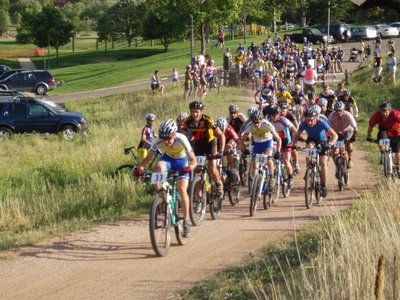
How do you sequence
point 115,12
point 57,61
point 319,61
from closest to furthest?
point 319,61
point 57,61
point 115,12

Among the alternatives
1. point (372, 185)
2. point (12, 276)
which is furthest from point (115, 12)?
point (12, 276)

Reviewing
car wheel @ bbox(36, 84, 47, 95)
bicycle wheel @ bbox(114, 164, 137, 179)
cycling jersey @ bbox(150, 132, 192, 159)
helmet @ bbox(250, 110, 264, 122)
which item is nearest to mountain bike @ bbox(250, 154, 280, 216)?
helmet @ bbox(250, 110, 264, 122)

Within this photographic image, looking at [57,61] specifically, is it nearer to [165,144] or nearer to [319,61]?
[319,61]

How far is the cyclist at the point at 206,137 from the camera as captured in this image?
11.6 meters

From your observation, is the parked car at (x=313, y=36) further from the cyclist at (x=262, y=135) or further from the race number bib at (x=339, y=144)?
the cyclist at (x=262, y=135)

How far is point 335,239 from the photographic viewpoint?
7680mm

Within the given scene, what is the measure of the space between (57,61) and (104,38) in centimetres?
990

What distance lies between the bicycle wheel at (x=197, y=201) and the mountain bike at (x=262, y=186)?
1062mm

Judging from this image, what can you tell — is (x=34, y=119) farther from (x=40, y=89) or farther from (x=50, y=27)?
(x=50, y=27)

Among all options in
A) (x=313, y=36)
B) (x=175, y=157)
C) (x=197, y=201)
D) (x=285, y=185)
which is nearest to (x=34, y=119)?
(x=285, y=185)

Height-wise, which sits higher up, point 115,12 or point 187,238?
point 115,12

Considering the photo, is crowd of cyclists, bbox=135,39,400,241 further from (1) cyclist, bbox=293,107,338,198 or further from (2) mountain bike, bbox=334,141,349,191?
(2) mountain bike, bbox=334,141,349,191

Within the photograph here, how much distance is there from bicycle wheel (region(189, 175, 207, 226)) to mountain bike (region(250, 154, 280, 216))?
106 cm

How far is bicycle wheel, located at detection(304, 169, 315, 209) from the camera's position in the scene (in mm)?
12422
